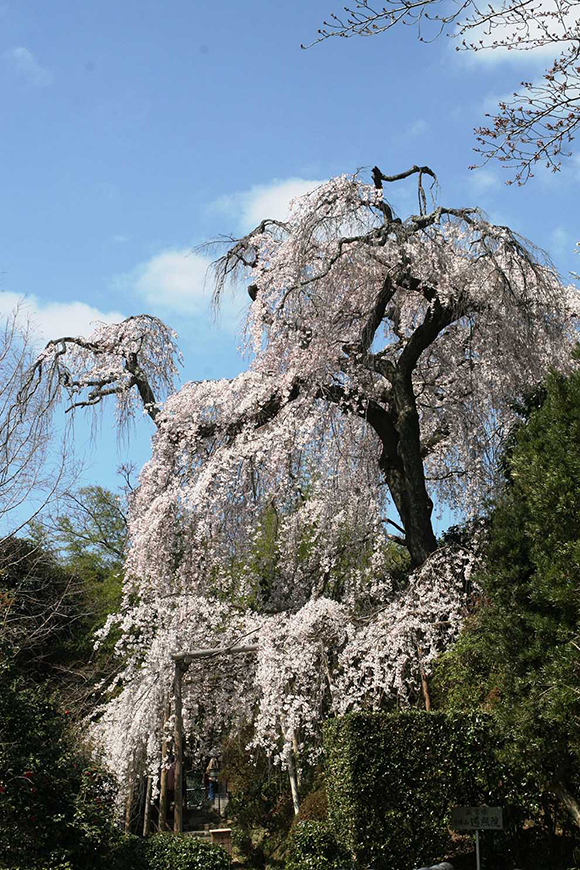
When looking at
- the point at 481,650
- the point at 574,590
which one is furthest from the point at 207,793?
the point at 574,590

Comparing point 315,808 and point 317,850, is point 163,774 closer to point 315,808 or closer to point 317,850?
point 315,808

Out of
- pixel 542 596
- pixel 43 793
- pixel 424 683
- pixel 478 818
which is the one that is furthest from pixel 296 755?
pixel 542 596

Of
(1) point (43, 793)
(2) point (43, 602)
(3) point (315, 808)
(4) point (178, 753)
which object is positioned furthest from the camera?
(2) point (43, 602)

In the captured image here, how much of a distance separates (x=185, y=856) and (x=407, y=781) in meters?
2.61

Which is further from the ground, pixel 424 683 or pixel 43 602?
pixel 43 602

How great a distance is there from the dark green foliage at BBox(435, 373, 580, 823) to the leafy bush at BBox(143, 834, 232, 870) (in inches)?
140

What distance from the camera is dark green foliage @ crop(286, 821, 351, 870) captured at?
8430 millimetres

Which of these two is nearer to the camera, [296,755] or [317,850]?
[317,850]

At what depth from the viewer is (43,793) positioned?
25.3ft

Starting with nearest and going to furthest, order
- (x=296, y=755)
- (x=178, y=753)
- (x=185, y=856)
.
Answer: (x=185, y=856) → (x=296, y=755) → (x=178, y=753)

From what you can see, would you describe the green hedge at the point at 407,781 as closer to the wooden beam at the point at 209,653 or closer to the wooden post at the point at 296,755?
the wooden post at the point at 296,755

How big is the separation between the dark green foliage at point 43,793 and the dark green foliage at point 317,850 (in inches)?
77.9

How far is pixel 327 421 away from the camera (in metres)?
11.5

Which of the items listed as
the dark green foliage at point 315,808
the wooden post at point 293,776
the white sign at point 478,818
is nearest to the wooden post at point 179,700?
the wooden post at point 293,776
